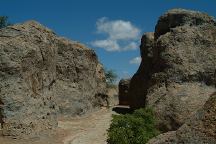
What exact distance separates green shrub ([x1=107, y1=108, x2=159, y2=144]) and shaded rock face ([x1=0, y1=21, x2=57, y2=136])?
4533 mm

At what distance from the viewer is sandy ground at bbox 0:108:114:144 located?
1919 cm

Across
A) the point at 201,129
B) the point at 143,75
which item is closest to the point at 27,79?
the point at 143,75

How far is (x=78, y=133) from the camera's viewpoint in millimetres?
21531

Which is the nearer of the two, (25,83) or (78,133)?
(25,83)

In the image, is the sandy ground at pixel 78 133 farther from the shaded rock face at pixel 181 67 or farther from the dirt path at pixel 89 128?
the shaded rock face at pixel 181 67

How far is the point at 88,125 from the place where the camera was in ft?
81.6

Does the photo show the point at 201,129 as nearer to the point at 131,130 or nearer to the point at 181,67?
→ the point at 131,130

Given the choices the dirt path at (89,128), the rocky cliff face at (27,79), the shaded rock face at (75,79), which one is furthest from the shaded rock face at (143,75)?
the rocky cliff face at (27,79)

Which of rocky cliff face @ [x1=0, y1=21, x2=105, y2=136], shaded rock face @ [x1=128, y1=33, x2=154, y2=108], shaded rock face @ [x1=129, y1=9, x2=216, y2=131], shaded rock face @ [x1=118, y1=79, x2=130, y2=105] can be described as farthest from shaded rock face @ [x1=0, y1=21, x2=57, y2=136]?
shaded rock face @ [x1=118, y1=79, x2=130, y2=105]

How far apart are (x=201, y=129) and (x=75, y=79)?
24527 mm

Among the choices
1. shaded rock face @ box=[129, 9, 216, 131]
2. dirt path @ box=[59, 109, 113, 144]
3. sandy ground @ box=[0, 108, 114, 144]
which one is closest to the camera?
sandy ground @ box=[0, 108, 114, 144]

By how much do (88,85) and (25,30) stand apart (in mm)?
9894

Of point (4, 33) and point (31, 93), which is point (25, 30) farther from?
point (31, 93)

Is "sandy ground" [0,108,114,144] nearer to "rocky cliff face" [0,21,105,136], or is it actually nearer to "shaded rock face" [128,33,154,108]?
"rocky cliff face" [0,21,105,136]
